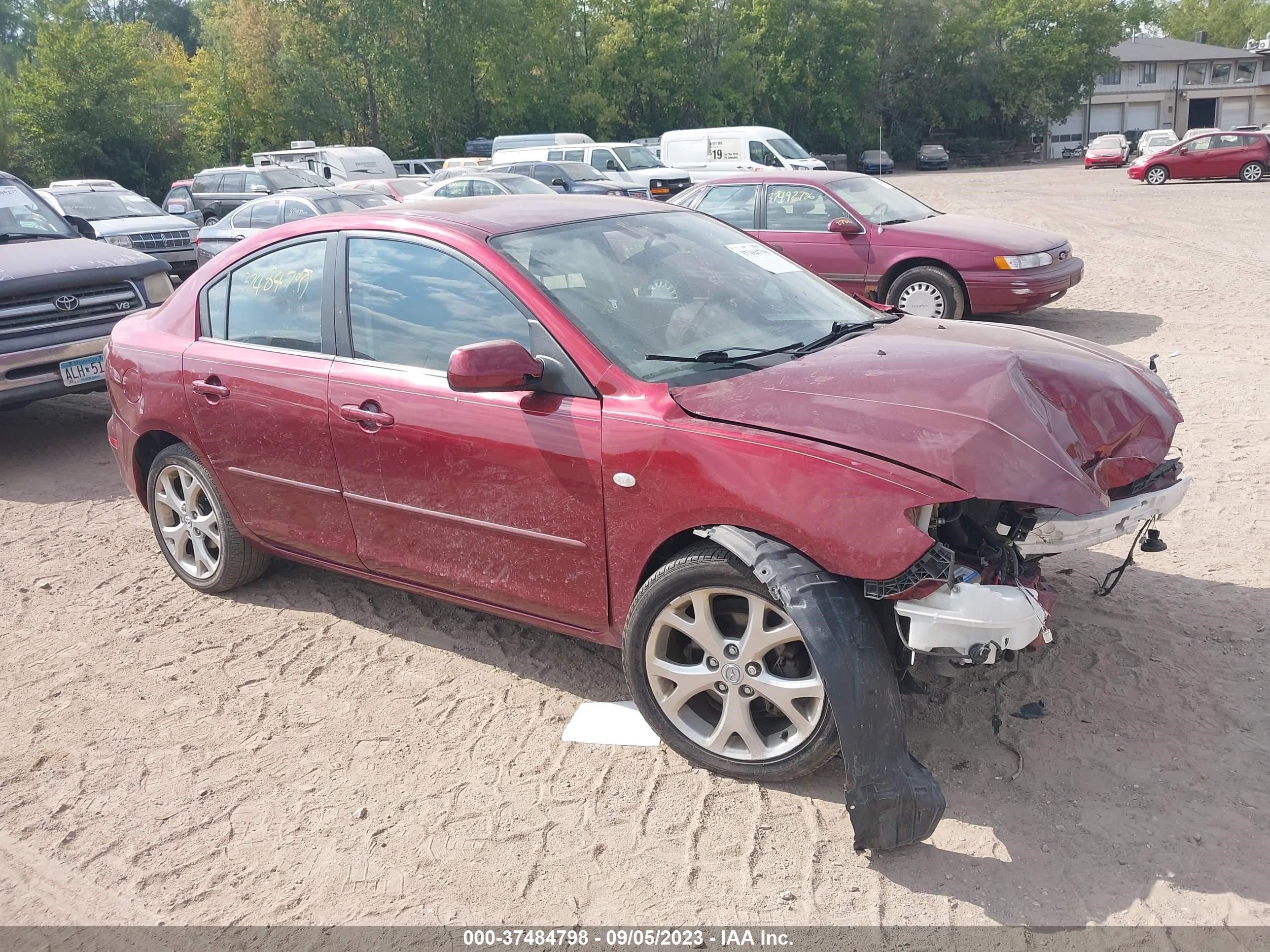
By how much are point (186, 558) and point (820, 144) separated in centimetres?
5660

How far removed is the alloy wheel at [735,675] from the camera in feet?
10.5

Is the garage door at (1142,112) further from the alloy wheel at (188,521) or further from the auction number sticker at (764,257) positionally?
the alloy wheel at (188,521)

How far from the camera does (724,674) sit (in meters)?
3.30

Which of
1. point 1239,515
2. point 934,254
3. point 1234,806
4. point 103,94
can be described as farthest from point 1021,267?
point 103,94

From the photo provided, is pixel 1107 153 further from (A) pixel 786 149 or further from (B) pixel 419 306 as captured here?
(B) pixel 419 306

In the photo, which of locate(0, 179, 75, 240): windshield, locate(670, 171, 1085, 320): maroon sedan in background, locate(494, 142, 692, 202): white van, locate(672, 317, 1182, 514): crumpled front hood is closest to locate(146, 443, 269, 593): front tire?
locate(672, 317, 1182, 514): crumpled front hood

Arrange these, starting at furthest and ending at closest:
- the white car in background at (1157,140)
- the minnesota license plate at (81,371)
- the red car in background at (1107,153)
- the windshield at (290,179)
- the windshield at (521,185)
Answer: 1. the red car in background at (1107,153)
2. the white car in background at (1157,140)
3. the windshield at (290,179)
4. the windshield at (521,185)
5. the minnesota license plate at (81,371)

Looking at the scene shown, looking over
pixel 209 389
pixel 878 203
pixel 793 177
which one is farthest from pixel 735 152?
pixel 209 389

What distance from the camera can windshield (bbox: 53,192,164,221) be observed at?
18156 mm

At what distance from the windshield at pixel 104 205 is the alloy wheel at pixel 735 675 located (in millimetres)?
17973

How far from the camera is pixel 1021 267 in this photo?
9750 millimetres

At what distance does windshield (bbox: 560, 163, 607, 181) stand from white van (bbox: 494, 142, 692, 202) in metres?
0.72

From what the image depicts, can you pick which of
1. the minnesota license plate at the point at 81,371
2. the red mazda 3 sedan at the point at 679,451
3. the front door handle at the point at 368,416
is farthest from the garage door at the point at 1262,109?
the front door handle at the point at 368,416

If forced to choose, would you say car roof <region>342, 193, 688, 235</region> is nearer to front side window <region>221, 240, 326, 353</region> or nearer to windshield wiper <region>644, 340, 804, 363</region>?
front side window <region>221, 240, 326, 353</region>
